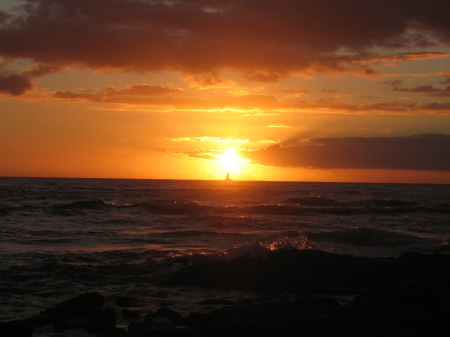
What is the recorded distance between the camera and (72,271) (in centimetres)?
1490

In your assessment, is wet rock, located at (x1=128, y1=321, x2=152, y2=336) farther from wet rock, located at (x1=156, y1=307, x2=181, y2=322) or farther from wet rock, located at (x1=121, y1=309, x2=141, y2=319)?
wet rock, located at (x1=121, y1=309, x2=141, y2=319)

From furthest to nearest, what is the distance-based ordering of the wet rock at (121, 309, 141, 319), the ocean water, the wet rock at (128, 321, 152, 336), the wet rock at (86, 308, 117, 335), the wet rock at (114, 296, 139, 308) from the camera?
1. the ocean water
2. the wet rock at (114, 296, 139, 308)
3. the wet rock at (121, 309, 141, 319)
4. the wet rock at (86, 308, 117, 335)
5. the wet rock at (128, 321, 152, 336)

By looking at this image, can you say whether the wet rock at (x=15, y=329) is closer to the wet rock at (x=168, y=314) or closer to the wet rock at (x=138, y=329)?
the wet rock at (x=138, y=329)

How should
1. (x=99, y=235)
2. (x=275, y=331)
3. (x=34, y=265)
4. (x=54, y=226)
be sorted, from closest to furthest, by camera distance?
(x=275, y=331) → (x=34, y=265) → (x=99, y=235) → (x=54, y=226)

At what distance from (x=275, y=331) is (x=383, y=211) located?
4248cm

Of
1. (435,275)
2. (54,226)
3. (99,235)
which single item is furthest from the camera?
(54,226)

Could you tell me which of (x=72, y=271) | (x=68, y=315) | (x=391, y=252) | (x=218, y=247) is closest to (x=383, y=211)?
(x=391, y=252)

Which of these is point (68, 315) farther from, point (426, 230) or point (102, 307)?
point (426, 230)

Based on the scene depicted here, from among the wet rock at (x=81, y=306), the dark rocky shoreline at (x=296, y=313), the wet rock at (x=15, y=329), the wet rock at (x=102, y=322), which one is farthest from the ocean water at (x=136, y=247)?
the wet rock at (x=15, y=329)

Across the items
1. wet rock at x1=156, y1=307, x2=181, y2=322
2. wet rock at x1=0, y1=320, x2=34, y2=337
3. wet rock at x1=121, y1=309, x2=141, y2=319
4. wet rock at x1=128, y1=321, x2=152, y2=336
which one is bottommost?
wet rock at x1=121, y1=309, x2=141, y2=319

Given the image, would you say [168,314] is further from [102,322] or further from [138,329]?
[102,322]

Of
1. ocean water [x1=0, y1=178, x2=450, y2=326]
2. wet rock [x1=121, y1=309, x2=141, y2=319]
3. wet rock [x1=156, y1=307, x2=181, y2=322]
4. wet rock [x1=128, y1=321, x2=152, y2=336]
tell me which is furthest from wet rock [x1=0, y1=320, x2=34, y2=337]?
wet rock [x1=156, y1=307, x2=181, y2=322]

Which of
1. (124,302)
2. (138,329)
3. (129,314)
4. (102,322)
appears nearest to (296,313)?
(138,329)

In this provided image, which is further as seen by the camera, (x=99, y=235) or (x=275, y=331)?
(x=99, y=235)
